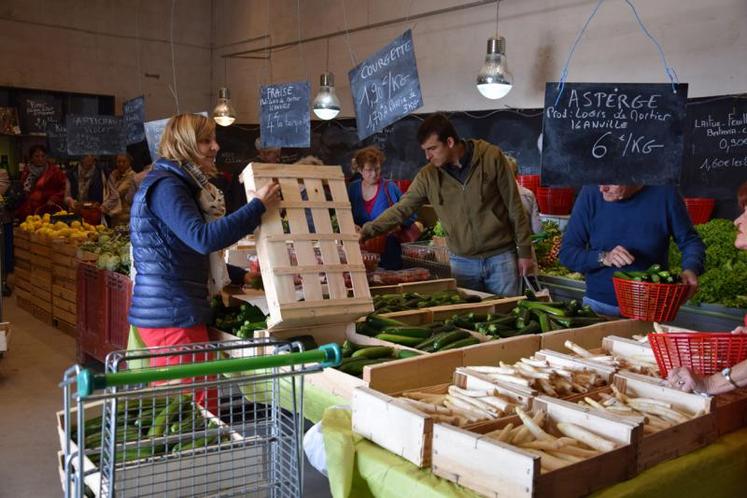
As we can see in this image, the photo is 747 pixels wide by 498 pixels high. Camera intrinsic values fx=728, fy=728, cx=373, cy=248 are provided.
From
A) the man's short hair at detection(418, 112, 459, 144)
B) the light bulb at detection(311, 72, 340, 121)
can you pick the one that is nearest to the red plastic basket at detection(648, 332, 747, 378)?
the man's short hair at detection(418, 112, 459, 144)

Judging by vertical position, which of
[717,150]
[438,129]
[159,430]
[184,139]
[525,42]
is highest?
[525,42]

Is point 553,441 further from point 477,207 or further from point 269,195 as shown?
point 477,207

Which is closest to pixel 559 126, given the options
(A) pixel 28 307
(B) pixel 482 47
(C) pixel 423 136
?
(C) pixel 423 136

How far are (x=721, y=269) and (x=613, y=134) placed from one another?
2.81 metres

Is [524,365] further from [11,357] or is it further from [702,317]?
[11,357]

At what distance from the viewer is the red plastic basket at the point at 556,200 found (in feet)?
25.8

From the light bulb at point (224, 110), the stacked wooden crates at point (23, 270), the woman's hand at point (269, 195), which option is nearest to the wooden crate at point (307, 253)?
the woman's hand at point (269, 195)

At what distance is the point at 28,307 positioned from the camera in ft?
30.4

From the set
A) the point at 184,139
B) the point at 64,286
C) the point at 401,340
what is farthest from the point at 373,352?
the point at 64,286

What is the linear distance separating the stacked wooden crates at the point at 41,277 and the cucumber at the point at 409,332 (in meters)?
5.97

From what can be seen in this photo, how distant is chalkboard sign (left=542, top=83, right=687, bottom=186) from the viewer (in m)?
3.88

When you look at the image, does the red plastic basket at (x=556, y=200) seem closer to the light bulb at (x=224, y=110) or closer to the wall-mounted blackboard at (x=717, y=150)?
the wall-mounted blackboard at (x=717, y=150)

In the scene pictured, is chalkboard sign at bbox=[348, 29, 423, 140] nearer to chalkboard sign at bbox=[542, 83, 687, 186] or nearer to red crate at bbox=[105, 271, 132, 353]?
chalkboard sign at bbox=[542, 83, 687, 186]

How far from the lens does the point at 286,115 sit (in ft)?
22.8
